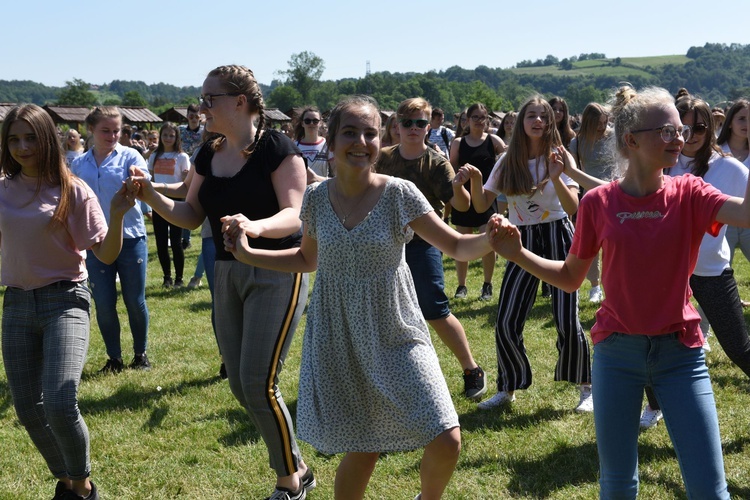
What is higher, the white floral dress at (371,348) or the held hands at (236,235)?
the held hands at (236,235)

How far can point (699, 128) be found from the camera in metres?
4.87

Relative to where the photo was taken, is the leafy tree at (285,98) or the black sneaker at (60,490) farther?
the leafy tree at (285,98)

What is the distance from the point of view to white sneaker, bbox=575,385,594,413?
5.80m

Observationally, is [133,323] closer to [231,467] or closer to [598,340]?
[231,467]

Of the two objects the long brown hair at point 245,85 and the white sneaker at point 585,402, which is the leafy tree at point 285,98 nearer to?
the white sneaker at point 585,402

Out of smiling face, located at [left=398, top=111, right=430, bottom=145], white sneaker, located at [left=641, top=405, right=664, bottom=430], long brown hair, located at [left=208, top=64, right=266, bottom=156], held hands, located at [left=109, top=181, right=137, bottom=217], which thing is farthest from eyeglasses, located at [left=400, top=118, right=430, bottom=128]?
white sneaker, located at [left=641, top=405, right=664, bottom=430]

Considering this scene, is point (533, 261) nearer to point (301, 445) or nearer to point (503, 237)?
point (503, 237)

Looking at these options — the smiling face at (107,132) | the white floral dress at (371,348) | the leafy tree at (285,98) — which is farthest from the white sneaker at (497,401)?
the leafy tree at (285,98)

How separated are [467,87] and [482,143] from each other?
14798 cm

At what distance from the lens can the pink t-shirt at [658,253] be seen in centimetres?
307

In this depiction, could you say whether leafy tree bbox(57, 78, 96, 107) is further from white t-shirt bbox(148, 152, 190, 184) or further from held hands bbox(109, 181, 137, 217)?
held hands bbox(109, 181, 137, 217)

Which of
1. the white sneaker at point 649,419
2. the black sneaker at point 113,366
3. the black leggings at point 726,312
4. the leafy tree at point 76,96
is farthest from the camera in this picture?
the leafy tree at point 76,96

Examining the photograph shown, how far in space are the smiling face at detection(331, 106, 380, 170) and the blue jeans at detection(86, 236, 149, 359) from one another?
429 centimetres

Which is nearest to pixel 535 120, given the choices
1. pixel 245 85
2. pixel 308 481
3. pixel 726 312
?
pixel 726 312
